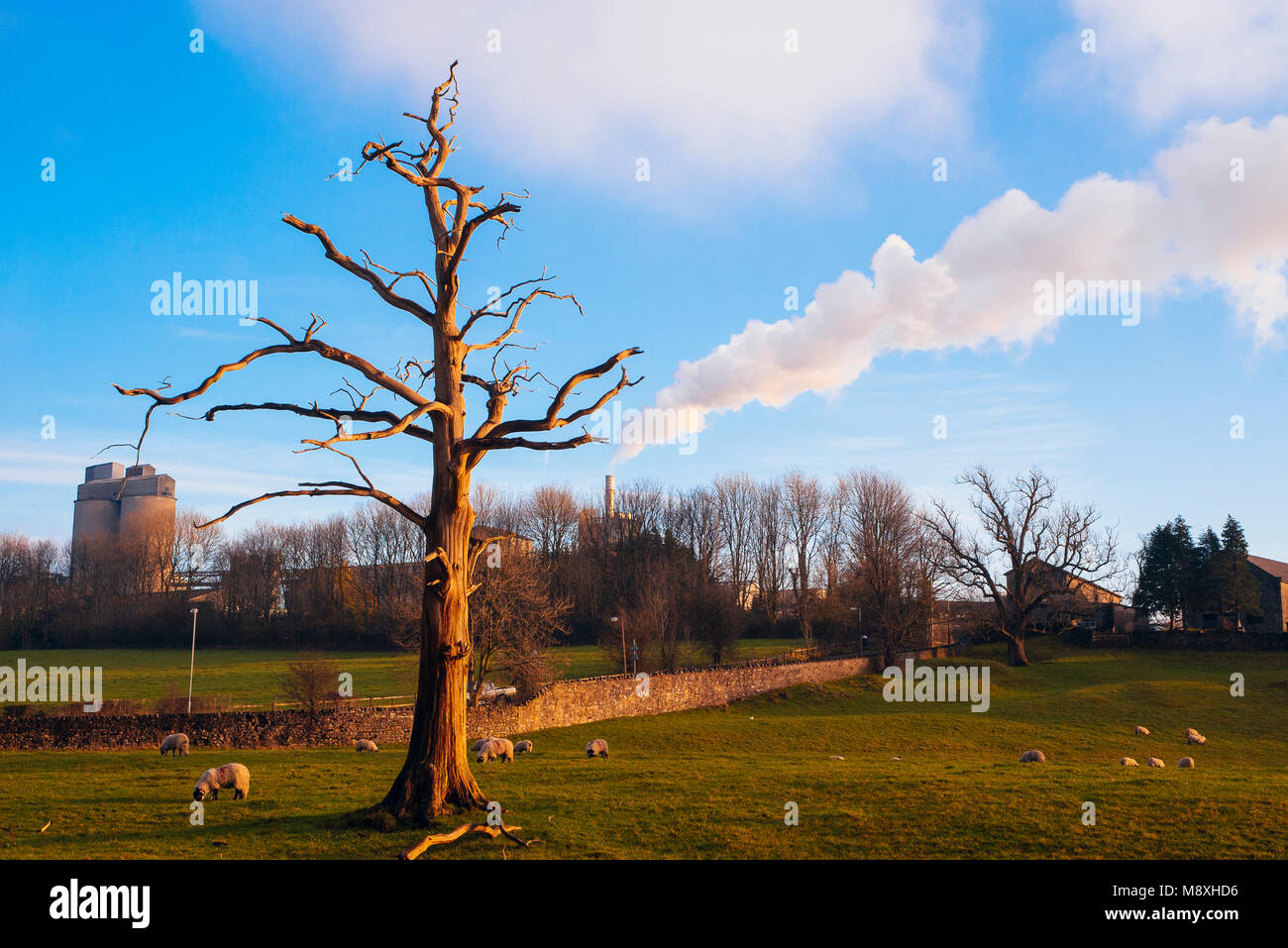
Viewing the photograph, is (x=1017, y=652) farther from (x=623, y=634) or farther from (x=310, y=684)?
(x=310, y=684)

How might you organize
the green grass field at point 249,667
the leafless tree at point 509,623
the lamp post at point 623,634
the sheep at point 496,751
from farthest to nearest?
the lamp post at point 623,634 → the green grass field at point 249,667 → the leafless tree at point 509,623 → the sheep at point 496,751

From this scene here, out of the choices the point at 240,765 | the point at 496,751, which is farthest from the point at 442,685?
the point at 496,751

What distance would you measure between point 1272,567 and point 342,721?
283ft

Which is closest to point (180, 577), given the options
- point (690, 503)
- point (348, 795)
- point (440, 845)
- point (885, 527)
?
point (690, 503)

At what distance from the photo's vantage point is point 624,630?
165ft

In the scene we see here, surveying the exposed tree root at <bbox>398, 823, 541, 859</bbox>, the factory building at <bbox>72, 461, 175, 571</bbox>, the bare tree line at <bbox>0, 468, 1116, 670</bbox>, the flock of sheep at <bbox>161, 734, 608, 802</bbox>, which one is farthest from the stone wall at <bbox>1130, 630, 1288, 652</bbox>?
the factory building at <bbox>72, 461, 175, 571</bbox>

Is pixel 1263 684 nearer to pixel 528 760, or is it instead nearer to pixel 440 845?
pixel 528 760

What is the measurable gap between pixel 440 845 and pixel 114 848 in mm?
4084

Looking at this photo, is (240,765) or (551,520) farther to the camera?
(551,520)

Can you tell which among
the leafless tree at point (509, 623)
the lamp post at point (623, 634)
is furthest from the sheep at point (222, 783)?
the lamp post at point (623, 634)

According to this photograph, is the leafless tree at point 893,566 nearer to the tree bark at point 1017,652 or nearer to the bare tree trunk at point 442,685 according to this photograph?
the tree bark at point 1017,652

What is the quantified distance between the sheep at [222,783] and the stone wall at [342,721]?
13.8 meters

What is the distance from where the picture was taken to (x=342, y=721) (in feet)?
95.1

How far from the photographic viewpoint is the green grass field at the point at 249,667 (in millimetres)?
45594
